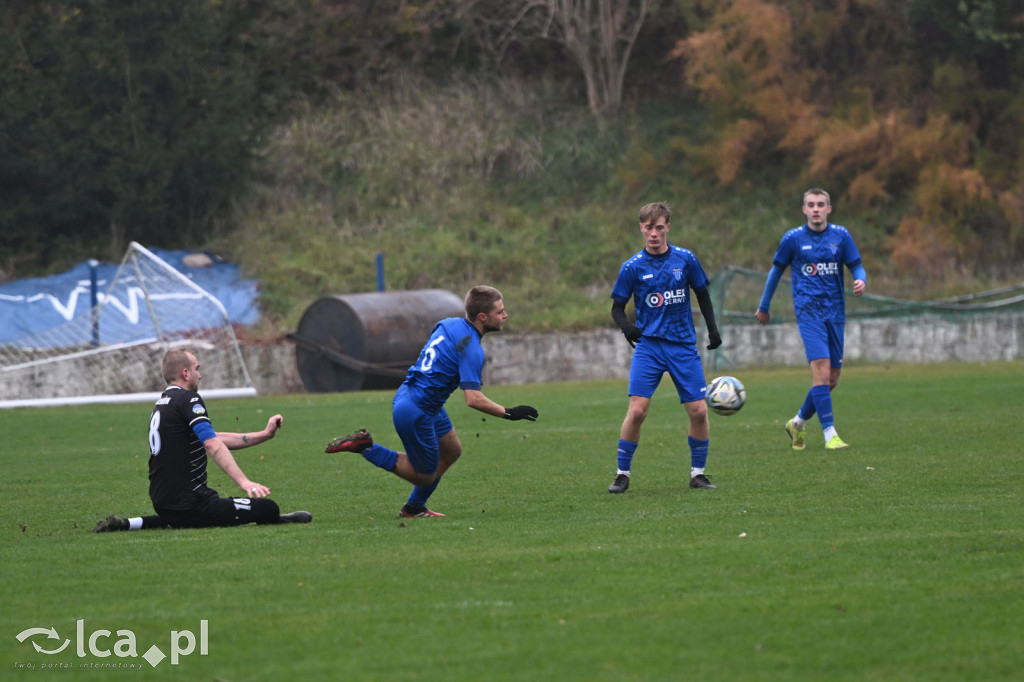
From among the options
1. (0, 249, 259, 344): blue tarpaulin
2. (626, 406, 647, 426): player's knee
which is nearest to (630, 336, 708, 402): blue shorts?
(626, 406, 647, 426): player's knee

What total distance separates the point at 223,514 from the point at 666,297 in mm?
3541

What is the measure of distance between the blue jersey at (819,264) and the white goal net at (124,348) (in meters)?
13.9

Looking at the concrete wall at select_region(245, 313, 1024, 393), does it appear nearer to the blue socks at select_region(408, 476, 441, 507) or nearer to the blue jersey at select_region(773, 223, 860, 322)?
the blue jersey at select_region(773, 223, 860, 322)

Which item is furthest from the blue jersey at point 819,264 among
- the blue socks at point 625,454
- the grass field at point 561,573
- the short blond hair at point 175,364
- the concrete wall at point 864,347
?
the concrete wall at point 864,347

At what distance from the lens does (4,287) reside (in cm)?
2938

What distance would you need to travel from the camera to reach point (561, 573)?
19.6ft

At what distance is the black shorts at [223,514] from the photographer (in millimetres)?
7820

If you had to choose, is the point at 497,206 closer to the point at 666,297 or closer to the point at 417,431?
the point at 666,297


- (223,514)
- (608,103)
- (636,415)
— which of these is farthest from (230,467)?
(608,103)

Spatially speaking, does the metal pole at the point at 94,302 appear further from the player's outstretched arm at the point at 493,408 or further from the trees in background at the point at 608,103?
the player's outstretched arm at the point at 493,408

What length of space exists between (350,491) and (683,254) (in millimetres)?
3023

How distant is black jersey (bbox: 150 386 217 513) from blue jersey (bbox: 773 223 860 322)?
237 inches

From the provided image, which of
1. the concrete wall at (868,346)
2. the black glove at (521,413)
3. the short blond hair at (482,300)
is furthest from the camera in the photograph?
the concrete wall at (868,346)

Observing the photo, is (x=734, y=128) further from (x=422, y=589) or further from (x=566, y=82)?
(x=422, y=589)
